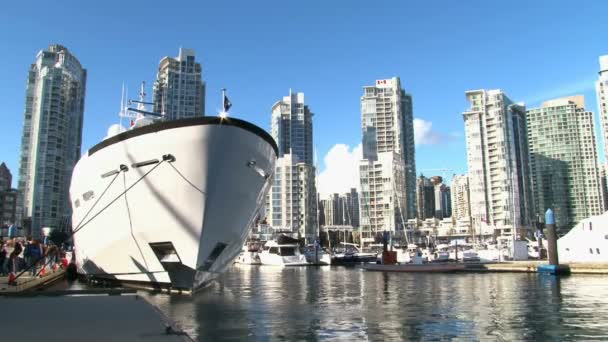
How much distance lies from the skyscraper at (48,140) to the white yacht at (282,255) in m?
55.2

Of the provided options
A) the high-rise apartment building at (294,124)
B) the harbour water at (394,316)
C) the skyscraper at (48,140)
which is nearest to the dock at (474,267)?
the harbour water at (394,316)

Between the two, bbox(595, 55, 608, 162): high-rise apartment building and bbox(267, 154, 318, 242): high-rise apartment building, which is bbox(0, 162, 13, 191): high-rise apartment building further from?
bbox(595, 55, 608, 162): high-rise apartment building

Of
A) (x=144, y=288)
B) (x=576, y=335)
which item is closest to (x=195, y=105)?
(x=144, y=288)

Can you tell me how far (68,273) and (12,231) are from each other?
58.0 feet

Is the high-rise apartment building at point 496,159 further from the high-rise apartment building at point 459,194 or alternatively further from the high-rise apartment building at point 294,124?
the high-rise apartment building at point 294,124

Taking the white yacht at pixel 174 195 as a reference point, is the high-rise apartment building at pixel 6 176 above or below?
above

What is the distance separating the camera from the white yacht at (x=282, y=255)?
67.2 meters

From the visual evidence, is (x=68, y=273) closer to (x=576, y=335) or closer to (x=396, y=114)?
(x=576, y=335)

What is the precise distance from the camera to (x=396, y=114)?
15538cm

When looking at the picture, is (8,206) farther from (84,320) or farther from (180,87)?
(84,320)

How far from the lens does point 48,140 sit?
10806 cm

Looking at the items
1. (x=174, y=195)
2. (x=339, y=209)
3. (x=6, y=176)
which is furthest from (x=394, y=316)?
(x=6, y=176)

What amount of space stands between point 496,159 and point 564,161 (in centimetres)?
3956

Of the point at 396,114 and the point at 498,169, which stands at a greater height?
the point at 396,114
